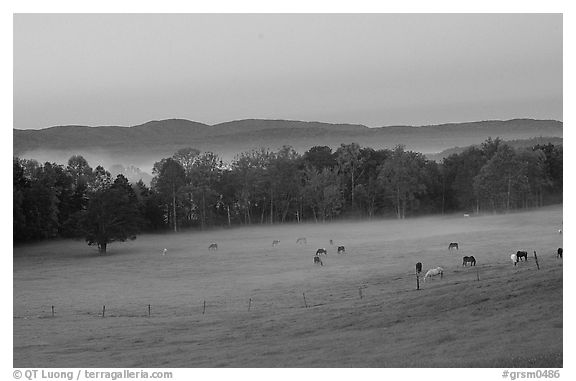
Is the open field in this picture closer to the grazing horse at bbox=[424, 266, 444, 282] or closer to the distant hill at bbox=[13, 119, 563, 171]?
the grazing horse at bbox=[424, 266, 444, 282]

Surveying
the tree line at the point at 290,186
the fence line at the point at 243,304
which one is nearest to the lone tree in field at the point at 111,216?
the tree line at the point at 290,186

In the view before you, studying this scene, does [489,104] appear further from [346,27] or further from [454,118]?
[346,27]

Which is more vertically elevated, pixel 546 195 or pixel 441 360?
A: pixel 546 195

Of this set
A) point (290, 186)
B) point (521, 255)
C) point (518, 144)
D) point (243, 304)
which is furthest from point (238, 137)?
point (521, 255)

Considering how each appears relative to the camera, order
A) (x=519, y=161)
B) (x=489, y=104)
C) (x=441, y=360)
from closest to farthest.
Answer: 1. (x=441, y=360)
2. (x=489, y=104)
3. (x=519, y=161)

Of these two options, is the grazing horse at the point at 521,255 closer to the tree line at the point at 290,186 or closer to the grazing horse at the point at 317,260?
the tree line at the point at 290,186

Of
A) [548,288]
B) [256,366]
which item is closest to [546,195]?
[548,288]
